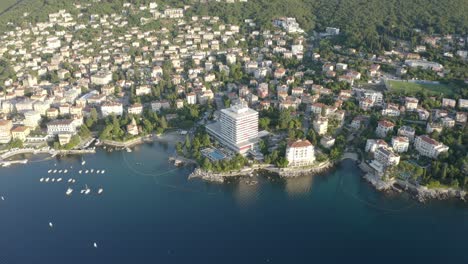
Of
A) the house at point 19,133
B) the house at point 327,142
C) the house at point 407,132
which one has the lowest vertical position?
the house at point 19,133

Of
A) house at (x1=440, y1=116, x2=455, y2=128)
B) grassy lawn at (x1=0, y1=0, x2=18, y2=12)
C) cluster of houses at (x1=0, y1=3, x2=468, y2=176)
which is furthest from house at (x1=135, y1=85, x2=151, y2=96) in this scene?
grassy lawn at (x1=0, y1=0, x2=18, y2=12)

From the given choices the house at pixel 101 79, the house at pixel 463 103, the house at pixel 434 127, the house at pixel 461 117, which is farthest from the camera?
the house at pixel 101 79

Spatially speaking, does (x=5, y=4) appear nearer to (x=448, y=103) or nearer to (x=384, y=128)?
(x=384, y=128)

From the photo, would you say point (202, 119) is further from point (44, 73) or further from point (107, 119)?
point (44, 73)

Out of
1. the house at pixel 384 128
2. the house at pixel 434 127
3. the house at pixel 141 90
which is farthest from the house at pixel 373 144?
the house at pixel 141 90

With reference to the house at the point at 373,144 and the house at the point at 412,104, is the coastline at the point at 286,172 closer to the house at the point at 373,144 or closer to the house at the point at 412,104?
the house at the point at 373,144

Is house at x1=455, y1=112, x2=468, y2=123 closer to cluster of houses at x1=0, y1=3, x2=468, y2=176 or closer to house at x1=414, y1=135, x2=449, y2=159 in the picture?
cluster of houses at x1=0, y1=3, x2=468, y2=176
